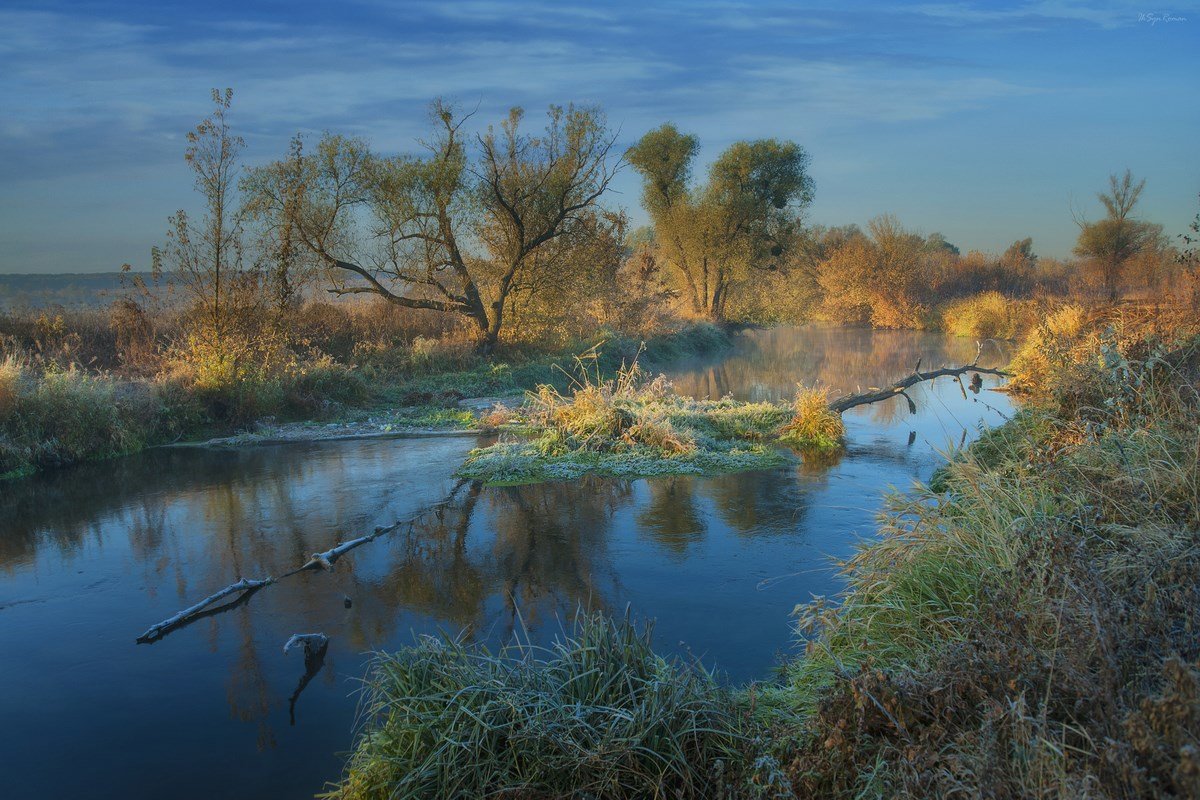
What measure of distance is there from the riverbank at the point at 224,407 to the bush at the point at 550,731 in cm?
901

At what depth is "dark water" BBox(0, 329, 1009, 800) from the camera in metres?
4.61

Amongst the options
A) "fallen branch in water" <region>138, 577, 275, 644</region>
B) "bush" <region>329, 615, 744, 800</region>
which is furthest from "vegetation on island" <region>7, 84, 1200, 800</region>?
"fallen branch in water" <region>138, 577, 275, 644</region>

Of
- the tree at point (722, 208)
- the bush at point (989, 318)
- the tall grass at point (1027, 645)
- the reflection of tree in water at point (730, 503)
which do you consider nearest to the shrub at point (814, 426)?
the reflection of tree in water at point (730, 503)

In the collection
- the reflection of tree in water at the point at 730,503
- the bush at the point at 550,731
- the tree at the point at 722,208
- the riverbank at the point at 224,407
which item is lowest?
the reflection of tree in water at the point at 730,503

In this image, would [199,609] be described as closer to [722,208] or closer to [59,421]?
[59,421]

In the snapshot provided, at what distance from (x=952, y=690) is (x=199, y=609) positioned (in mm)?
5446

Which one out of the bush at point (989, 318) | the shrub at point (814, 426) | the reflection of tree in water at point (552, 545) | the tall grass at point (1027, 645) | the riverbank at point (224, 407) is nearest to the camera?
the tall grass at point (1027, 645)

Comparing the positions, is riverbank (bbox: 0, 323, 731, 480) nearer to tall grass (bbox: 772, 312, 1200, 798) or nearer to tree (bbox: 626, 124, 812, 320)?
tall grass (bbox: 772, 312, 1200, 798)

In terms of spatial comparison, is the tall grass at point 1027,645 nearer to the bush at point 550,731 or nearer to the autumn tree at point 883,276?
the bush at point 550,731

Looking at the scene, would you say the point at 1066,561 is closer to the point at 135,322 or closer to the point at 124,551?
the point at 124,551

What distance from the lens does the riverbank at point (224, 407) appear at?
11.5 m

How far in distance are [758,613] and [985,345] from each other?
26.7 m

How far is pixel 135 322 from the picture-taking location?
17375 millimetres

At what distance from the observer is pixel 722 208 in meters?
36.3
